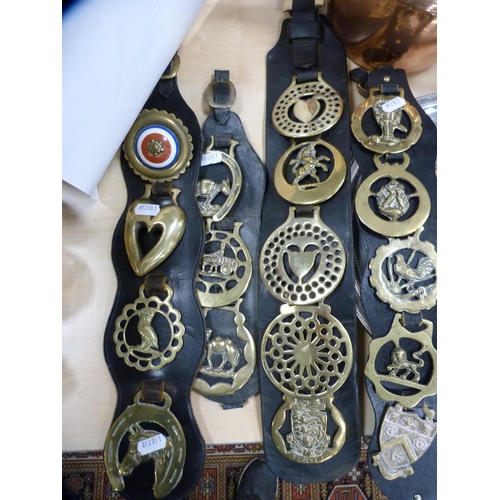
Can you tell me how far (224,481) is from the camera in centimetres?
83

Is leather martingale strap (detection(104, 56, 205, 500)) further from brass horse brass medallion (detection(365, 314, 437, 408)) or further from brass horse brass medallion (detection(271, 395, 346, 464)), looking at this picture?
brass horse brass medallion (detection(365, 314, 437, 408))

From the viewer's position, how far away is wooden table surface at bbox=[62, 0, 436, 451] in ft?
2.71

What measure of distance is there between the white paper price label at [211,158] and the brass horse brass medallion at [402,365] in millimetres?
408

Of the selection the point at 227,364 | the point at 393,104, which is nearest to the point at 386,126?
the point at 393,104

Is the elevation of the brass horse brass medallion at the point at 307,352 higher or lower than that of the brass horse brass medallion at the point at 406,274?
lower

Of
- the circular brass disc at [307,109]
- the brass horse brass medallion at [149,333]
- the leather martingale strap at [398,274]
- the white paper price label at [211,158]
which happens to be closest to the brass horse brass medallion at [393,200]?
the leather martingale strap at [398,274]

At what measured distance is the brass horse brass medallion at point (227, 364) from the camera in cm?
80

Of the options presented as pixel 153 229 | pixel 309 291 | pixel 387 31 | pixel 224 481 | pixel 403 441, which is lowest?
pixel 224 481

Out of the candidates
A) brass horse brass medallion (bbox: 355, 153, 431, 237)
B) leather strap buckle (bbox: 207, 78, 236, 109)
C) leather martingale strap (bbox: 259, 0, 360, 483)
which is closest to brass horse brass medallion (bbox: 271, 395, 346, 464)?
leather martingale strap (bbox: 259, 0, 360, 483)

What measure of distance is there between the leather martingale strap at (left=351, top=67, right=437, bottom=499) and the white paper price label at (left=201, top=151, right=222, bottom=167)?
0.24 m

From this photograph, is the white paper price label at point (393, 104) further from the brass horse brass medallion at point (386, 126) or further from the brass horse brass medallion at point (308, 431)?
the brass horse brass medallion at point (308, 431)

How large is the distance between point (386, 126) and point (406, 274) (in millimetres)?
253

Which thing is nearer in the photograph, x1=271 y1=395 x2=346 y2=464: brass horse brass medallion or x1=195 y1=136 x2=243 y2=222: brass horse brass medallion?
x1=271 y1=395 x2=346 y2=464: brass horse brass medallion

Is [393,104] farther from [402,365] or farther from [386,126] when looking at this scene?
[402,365]
